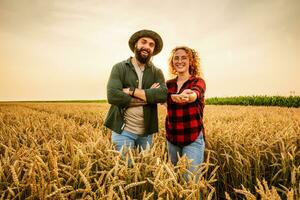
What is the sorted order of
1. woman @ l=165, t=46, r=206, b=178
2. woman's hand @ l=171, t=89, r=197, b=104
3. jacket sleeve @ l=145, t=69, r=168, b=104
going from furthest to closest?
jacket sleeve @ l=145, t=69, r=168, b=104, woman @ l=165, t=46, r=206, b=178, woman's hand @ l=171, t=89, r=197, b=104

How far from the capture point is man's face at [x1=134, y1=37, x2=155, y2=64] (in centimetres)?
340

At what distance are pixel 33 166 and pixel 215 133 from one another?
3.17 metres

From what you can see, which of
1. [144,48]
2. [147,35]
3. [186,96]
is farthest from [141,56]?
[186,96]

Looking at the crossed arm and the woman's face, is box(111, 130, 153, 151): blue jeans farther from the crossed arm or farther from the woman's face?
the woman's face

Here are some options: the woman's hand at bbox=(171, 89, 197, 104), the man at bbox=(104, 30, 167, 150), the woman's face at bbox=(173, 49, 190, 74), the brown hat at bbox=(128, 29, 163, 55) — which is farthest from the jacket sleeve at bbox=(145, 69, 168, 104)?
the brown hat at bbox=(128, 29, 163, 55)

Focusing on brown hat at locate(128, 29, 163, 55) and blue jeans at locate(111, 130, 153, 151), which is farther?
brown hat at locate(128, 29, 163, 55)

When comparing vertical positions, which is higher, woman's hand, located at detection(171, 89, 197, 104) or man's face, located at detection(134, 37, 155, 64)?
man's face, located at detection(134, 37, 155, 64)

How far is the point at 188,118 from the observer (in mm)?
3111

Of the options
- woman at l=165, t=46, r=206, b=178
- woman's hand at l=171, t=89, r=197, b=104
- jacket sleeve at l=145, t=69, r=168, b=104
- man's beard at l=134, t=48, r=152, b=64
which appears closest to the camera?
woman's hand at l=171, t=89, r=197, b=104

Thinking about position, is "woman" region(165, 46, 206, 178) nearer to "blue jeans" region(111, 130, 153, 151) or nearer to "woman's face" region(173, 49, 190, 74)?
"woman's face" region(173, 49, 190, 74)

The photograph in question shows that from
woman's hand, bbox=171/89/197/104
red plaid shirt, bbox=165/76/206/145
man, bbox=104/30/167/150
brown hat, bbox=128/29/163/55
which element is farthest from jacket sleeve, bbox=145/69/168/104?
brown hat, bbox=128/29/163/55

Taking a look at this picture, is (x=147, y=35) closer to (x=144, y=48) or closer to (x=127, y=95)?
(x=144, y=48)

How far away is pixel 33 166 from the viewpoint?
178 centimetres

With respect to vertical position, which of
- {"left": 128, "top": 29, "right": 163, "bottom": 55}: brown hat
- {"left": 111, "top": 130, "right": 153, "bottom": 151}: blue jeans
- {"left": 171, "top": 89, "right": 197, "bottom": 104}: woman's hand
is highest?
{"left": 128, "top": 29, "right": 163, "bottom": 55}: brown hat
